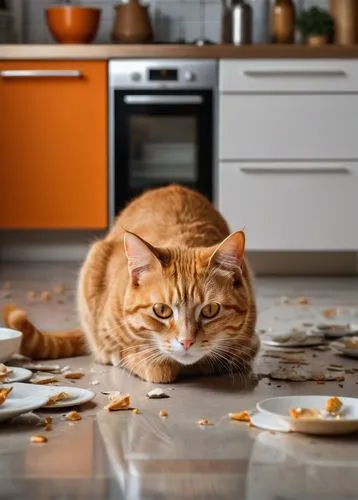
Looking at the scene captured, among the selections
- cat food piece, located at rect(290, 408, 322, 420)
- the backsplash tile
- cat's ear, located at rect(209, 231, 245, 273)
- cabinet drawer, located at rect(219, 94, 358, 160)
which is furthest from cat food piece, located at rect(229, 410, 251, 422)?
the backsplash tile

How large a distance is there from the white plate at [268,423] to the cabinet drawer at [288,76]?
3.55 meters

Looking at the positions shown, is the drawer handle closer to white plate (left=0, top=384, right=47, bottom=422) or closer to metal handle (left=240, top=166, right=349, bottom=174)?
metal handle (left=240, top=166, right=349, bottom=174)

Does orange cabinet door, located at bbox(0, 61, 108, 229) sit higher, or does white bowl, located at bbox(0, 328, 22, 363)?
orange cabinet door, located at bbox(0, 61, 108, 229)

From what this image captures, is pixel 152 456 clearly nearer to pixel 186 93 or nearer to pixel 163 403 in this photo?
pixel 163 403

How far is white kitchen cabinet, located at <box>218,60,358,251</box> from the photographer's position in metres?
5.93

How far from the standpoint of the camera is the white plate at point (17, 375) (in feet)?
9.56

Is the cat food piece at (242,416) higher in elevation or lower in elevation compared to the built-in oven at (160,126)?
lower

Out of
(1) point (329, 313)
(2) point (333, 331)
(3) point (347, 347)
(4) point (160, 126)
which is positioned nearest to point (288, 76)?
(4) point (160, 126)

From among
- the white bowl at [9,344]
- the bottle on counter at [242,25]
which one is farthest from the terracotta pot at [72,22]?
the white bowl at [9,344]

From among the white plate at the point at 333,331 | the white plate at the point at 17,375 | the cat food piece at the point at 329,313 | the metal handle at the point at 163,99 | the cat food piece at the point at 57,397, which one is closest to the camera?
the cat food piece at the point at 57,397

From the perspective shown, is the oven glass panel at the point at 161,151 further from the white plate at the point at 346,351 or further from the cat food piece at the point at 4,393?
the cat food piece at the point at 4,393

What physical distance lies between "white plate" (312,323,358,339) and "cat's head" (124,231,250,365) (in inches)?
39.1

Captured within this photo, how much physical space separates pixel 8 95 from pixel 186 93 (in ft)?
3.20

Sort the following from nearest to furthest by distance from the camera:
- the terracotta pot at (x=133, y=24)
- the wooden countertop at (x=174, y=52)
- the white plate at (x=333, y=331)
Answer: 1. the white plate at (x=333, y=331)
2. the wooden countertop at (x=174, y=52)
3. the terracotta pot at (x=133, y=24)
